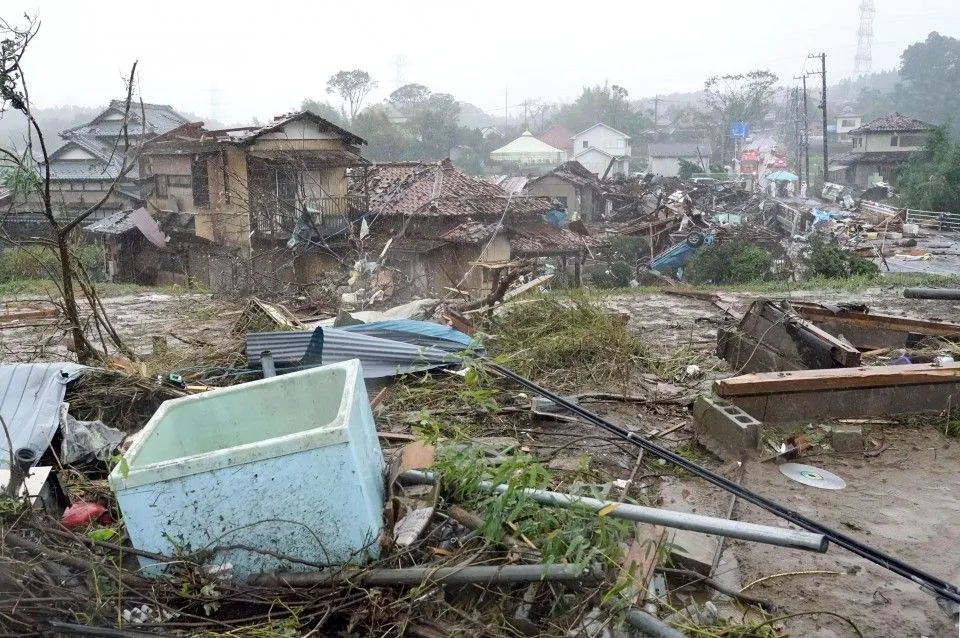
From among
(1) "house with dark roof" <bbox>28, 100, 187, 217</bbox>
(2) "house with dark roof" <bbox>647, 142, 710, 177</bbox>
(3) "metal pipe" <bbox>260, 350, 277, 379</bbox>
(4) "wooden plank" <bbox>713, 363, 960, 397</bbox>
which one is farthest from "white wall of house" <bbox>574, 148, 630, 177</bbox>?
(4) "wooden plank" <bbox>713, 363, 960, 397</bbox>

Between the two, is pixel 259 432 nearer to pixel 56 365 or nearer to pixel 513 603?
pixel 513 603

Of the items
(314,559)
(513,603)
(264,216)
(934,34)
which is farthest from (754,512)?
(934,34)

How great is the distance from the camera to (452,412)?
5141mm

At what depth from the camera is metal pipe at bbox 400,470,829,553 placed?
250 centimetres

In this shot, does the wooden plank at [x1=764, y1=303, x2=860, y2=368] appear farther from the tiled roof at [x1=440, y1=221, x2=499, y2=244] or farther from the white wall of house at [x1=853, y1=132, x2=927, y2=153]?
the white wall of house at [x1=853, y1=132, x2=927, y2=153]

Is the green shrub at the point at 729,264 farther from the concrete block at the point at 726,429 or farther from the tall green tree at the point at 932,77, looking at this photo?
the tall green tree at the point at 932,77

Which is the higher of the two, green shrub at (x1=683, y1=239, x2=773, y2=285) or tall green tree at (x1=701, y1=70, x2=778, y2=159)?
tall green tree at (x1=701, y1=70, x2=778, y2=159)

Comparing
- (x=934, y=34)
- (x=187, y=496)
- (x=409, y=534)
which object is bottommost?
(x=409, y=534)

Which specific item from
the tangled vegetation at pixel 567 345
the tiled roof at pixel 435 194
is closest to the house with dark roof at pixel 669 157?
the tiled roof at pixel 435 194

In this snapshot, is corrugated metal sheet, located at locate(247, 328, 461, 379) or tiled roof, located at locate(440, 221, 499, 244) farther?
tiled roof, located at locate(440, 221, 499, 244)

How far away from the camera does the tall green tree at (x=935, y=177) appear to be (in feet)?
91.9

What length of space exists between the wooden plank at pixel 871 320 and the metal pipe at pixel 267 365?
4.59m

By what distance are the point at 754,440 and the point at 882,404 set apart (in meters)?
1.26

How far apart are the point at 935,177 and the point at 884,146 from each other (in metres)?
13.6
